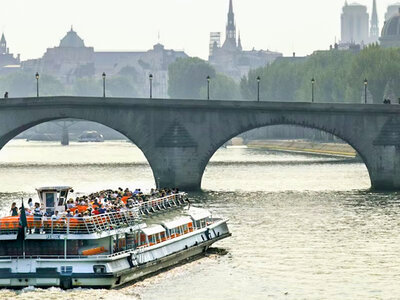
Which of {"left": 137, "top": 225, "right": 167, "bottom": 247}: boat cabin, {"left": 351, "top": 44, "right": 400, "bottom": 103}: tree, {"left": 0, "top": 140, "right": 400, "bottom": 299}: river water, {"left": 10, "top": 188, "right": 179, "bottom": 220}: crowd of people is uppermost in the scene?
{"left": 351, "top": 44, "right": 400, "bottom": 103}: tree

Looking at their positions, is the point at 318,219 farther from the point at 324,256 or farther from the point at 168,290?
the point at 168,290

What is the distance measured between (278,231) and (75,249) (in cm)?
2369

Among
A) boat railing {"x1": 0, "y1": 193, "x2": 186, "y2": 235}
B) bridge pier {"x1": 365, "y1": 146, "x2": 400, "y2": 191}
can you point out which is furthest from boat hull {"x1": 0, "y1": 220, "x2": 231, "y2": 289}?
bridge pier {"x1": 365, "y1": 146, "x2": 400, "y2": 191}

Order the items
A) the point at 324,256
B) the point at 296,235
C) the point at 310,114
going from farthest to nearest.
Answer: the point at 310,114, the point at 296,235, the point at 324,256

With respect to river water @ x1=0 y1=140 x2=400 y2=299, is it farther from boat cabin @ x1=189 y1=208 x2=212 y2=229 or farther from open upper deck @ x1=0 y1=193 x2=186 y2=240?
open upper deck @ x1=0 y1=193 x2=186 y2=240

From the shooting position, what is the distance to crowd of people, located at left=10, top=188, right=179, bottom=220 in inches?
2549

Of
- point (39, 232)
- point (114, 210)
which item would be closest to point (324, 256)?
point (114, 210)

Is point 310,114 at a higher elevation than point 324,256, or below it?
higher

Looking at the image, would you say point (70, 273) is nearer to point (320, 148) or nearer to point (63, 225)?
point (63, 225)

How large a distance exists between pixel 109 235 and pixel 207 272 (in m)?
6.81

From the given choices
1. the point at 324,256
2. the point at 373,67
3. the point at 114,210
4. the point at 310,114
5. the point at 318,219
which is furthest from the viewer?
the point at 373,67

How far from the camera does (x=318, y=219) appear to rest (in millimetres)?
90125

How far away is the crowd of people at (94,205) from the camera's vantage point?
64.8 m

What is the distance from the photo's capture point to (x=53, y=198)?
222ft
